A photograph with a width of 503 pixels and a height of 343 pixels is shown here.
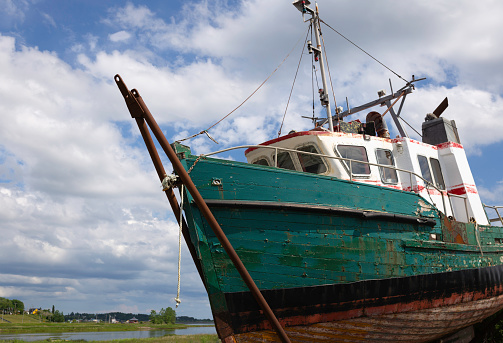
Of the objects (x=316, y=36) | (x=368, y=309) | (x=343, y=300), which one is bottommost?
(x=368, y=309)

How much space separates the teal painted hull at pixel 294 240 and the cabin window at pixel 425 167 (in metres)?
2.53

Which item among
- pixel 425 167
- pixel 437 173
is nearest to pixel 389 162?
pixel 425 167

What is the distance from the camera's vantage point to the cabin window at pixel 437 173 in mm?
9859

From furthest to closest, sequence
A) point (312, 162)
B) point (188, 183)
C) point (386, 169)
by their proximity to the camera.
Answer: point (386, 169) < point (312, 162) < point (188, 183)

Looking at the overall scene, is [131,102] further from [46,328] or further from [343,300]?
[46,328]

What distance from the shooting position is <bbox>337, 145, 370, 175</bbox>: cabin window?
26.3 feet

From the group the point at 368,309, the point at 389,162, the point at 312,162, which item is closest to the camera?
the point at 368,309

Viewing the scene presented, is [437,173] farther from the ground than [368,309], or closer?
farther from the ground

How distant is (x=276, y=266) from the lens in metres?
6.10

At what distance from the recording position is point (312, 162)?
26.8ft

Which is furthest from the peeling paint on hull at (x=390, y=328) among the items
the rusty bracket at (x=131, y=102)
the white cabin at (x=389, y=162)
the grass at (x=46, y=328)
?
the grass at (x=46, y=328)

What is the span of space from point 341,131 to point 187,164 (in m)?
4.35

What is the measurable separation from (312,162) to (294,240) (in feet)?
7.97

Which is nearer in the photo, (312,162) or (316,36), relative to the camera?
(312,162)
